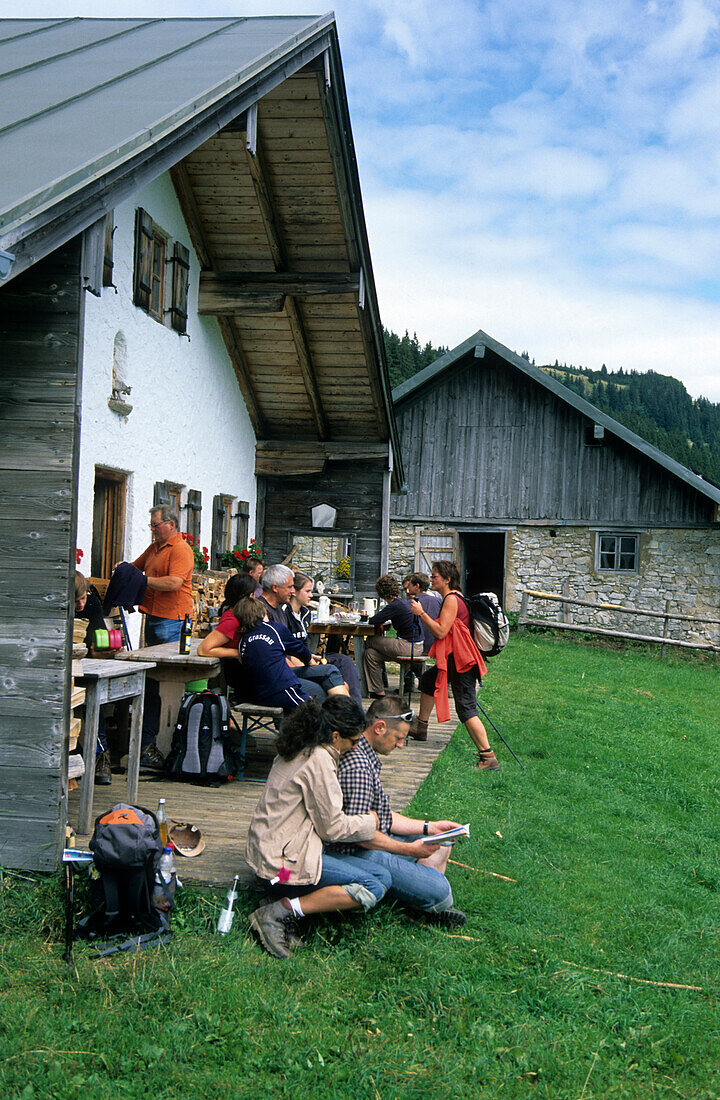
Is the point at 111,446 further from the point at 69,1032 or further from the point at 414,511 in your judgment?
the point at 414,511

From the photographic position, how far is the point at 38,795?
4531 mm

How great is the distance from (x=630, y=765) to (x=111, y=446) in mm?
5757

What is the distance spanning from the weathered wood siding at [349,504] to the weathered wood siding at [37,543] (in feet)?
31.3

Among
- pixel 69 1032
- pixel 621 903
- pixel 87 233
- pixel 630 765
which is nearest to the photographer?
pixel 69 1032

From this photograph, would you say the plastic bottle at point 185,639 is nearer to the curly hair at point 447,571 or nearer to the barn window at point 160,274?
the curly hair at point 447,571

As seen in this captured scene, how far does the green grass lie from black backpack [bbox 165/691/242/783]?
1429 millimetres

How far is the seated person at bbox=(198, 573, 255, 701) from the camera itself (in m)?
6.63

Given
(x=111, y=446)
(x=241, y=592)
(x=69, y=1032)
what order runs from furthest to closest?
(x=111, y=446) → (x=241, y=592) → (x=69, y=1032)

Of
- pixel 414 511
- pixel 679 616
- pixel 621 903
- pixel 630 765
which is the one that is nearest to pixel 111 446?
pixel 630 765

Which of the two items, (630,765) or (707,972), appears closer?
(707,972)

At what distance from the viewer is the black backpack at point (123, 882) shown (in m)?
4.00

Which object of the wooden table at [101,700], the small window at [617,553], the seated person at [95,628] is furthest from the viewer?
the small window at [617,553]

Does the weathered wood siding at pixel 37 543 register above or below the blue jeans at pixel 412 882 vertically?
above

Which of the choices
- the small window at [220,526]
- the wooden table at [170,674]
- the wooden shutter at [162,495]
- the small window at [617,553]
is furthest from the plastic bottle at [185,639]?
the small window at [617,553]
